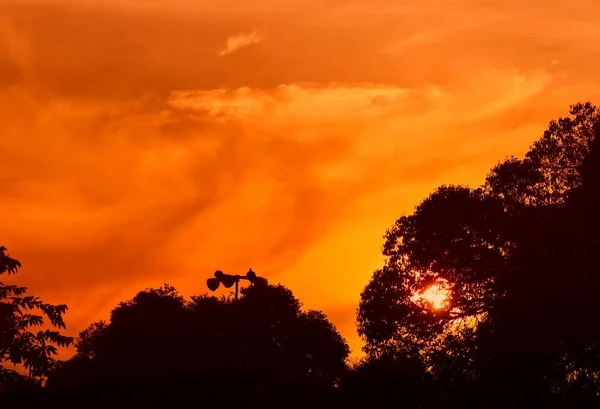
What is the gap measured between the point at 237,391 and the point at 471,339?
63.2 ft

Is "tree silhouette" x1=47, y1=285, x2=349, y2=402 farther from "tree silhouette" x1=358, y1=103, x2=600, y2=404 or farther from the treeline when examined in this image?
"tree silhouette" x1=358, y1=103, x2=600, y2=404

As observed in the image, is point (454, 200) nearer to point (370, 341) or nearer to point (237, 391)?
point (370, 341)

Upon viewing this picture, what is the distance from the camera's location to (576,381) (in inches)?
1797

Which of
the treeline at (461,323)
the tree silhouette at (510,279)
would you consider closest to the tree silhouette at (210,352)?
the treeline at (461,323)

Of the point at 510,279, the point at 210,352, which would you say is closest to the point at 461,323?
the point at 510,279

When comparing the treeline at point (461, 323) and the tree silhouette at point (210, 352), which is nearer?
the treeline at point (461, 323)

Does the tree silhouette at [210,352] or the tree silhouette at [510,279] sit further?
the tree silhouette at [210,352]

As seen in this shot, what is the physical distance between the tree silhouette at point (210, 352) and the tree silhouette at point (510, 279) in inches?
363

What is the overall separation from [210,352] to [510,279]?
32.4 metres

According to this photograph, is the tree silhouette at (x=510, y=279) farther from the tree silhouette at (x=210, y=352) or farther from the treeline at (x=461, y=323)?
the tree silhouette at (x=210, y=352)

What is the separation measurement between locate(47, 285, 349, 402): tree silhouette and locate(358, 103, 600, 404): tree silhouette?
9.22 metres

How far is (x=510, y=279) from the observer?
5012 cm

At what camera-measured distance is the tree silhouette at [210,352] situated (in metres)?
64.0

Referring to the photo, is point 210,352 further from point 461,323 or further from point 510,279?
point 510,279
